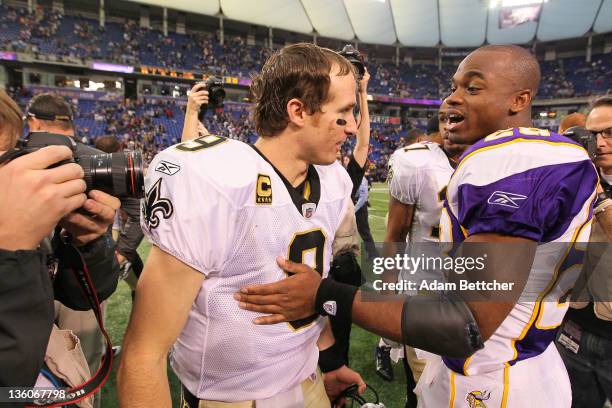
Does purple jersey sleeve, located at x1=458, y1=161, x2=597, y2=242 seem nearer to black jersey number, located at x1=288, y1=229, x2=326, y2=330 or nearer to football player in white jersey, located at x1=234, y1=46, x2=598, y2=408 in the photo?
football player in white jersey, located at x1=234, y1=46, x2=598, y2=408

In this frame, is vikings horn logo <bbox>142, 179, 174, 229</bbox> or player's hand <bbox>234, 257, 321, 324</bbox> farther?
player's hand <bbox>234, 257, 321, 324</bbox>

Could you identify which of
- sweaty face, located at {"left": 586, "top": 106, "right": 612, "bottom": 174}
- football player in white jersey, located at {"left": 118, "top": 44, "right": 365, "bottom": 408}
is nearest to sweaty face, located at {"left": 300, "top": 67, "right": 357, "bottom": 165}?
football player in white jersey, located at {"left": 118, "top": 44, "right": 365, "bottom": 408}

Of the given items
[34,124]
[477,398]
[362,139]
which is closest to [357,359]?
[362,139]

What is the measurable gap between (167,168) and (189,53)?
111ft

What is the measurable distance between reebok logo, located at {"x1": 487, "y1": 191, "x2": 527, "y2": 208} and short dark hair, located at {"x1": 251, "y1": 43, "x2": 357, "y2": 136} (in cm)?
78

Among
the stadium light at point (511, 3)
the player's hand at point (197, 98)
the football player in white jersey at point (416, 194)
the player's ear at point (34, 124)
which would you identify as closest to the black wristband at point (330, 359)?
the football player in white jersey at point (416, 194)

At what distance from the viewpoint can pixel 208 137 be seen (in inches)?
58.7

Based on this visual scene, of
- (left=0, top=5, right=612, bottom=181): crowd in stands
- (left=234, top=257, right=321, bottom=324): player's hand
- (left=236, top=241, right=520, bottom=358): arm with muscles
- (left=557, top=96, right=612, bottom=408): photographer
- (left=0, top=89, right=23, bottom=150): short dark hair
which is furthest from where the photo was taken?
(left=0, top=5, right=612, bottom=181): crowd in stands

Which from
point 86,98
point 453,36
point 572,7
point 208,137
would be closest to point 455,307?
point 208,137

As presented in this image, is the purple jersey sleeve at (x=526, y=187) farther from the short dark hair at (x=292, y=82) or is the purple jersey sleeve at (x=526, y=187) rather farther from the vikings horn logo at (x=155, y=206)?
the vikings horn logo at (x=155, y=206)

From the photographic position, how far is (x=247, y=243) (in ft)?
4.51

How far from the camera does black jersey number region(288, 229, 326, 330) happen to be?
1.51m

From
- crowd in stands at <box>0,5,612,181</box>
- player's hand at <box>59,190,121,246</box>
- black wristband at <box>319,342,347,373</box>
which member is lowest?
black wristband at <box>319,342,347,373</box>

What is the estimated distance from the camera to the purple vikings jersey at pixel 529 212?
1201mm
